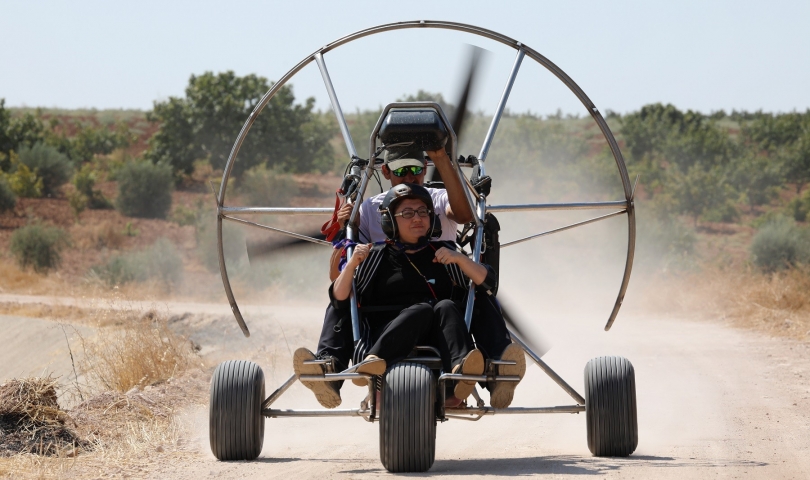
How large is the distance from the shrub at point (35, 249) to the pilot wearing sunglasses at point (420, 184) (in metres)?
26.9

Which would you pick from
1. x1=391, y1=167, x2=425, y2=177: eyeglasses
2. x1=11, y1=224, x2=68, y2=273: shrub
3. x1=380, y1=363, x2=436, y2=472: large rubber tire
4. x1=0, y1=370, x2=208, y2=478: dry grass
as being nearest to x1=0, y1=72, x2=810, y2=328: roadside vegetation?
x1=11, y1=224, x2=68, y2=273: shrub

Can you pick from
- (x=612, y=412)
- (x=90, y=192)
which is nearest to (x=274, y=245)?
(x=612, y=412)

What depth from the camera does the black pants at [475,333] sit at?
721 cm

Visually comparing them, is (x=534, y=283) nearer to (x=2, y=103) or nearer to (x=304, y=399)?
(x=304, y=399)

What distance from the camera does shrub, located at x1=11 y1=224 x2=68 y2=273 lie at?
110 ft

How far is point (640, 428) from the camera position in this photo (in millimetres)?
9414

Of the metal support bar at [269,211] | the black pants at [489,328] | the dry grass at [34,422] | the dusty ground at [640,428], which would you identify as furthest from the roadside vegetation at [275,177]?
the black pants at [489,328]

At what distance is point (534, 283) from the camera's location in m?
27.8

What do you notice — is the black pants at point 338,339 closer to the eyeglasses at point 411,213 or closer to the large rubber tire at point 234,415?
the large rubber tire at point 234,415

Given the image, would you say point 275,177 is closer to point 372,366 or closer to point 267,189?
point 267,189

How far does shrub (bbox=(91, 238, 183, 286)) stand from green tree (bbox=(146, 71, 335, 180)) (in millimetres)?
Answer: 14304

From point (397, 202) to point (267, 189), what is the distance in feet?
119

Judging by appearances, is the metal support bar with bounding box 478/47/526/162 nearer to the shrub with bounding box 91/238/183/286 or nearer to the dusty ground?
the dusty ground

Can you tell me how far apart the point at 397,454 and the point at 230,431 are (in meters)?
1.49
